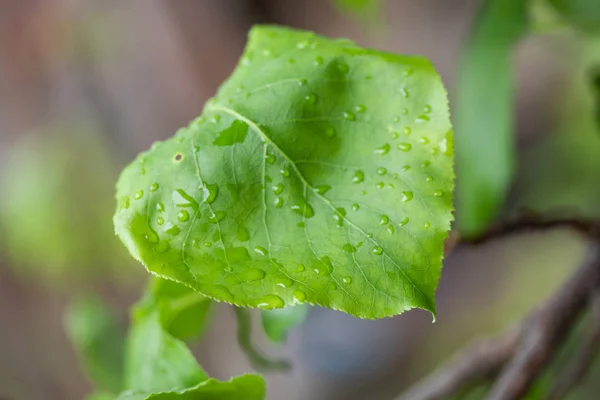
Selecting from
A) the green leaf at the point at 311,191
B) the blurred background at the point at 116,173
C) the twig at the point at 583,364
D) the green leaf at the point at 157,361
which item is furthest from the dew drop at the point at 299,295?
the blurred background at the point at 116,173

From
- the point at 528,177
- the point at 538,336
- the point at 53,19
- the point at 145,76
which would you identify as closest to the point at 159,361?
the point at 538,336

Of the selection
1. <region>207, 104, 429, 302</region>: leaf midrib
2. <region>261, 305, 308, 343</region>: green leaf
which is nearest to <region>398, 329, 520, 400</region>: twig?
<region>261, 305, 308, 343</region>: green leaf

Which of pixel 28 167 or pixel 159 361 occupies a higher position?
pixel 159 361

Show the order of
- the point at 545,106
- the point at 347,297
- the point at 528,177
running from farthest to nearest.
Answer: the point at 545,106 → the point at 528,177 → the point at 347,297

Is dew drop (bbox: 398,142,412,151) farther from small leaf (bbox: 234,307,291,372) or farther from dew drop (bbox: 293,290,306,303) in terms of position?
small leaf (bbox: 234,307,291,372)

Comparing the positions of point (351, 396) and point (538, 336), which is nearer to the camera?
point (538, 336)

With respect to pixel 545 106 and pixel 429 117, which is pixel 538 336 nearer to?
pixel 429 117

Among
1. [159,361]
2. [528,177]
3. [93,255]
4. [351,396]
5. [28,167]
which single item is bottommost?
[351,396]

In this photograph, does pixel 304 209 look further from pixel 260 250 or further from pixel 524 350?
pixel 524 350
